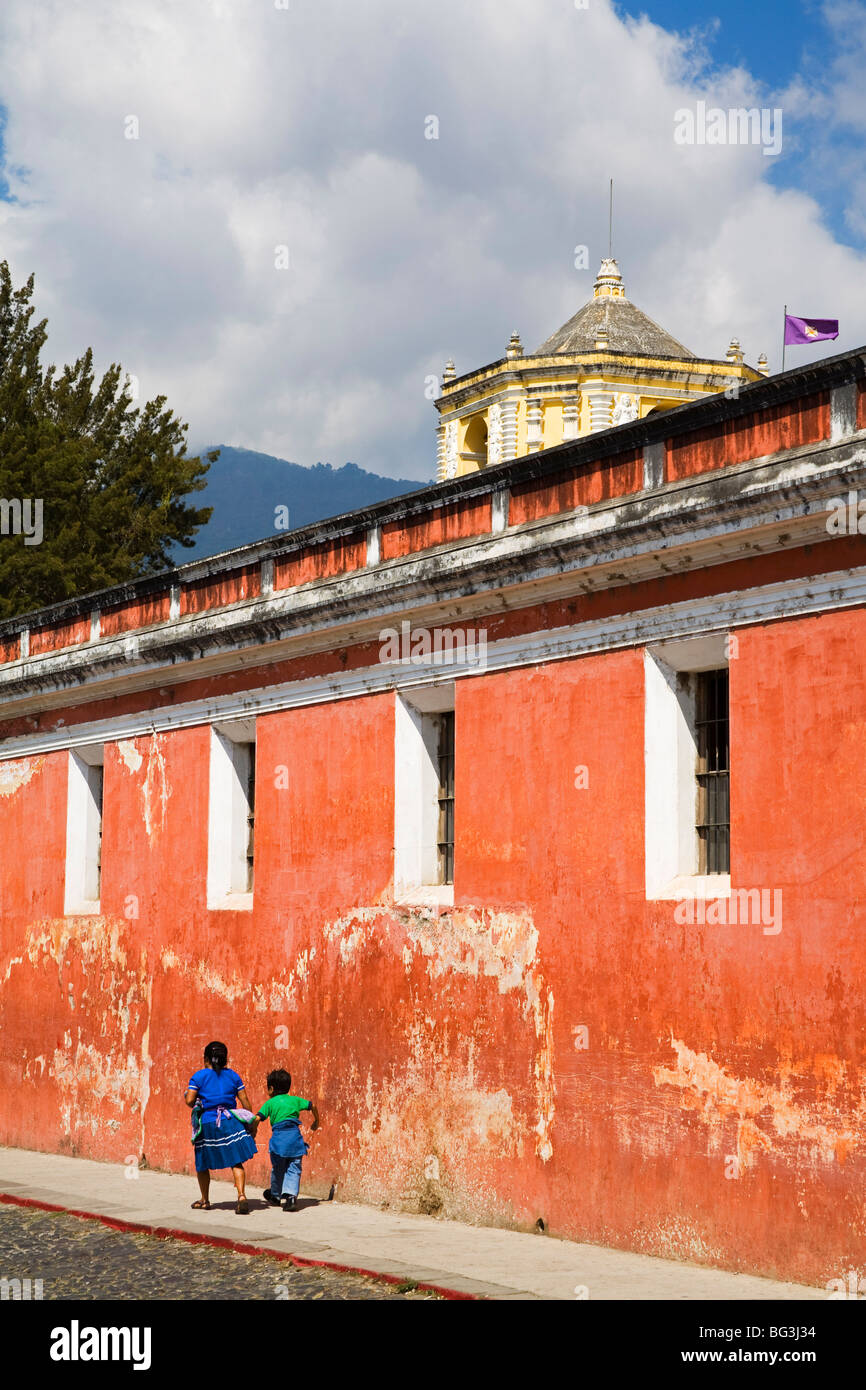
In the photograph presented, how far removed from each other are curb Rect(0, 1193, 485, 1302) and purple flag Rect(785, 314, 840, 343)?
1028cm

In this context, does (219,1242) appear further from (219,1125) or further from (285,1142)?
(285,1142)

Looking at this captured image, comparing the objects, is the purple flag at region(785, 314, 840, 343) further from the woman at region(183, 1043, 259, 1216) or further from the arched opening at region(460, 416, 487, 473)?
the arched opening at region(460, 416, 487, 473)

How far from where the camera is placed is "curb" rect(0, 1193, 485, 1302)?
29.7 feet

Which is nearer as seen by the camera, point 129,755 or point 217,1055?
point 217,1055

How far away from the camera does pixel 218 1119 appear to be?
1218 cm

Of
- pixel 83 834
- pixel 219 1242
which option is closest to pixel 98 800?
pixel 83 834

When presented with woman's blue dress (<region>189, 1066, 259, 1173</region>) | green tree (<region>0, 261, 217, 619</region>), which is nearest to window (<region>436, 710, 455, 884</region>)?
woman's blue dress (<region>189, 1066, 259, 1173</region>)

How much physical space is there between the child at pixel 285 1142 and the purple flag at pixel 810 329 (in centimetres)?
892

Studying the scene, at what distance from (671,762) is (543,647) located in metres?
1.40

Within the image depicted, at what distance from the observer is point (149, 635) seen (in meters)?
16.0

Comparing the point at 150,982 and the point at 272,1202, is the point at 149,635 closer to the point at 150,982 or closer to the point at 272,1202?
the point at 150,982

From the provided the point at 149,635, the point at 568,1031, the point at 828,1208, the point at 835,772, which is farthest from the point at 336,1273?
the point at 149,635

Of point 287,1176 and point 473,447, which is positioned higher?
point 473,447

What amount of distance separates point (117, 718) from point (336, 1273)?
810 cm
